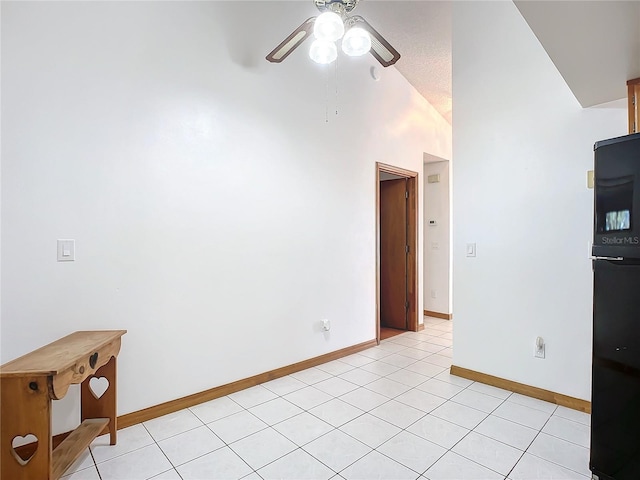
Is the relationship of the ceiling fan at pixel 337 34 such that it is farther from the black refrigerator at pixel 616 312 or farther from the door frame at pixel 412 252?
Answer: the door frame at pixel 412 252

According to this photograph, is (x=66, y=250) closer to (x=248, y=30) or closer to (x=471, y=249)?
(x=248, y=30)

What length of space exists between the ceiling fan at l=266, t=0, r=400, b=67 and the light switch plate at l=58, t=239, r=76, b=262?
68.8 inches

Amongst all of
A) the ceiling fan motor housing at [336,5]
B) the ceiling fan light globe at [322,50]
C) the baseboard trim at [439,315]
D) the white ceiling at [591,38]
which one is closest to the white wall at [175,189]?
the ceiling fan light globe at [322,50]

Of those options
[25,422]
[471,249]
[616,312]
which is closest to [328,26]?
[616,312]

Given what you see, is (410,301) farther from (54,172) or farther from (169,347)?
(54,172)

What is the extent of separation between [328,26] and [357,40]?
0.71 ft

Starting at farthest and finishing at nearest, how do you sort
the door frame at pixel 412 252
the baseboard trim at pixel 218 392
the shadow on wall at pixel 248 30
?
the door frame at pixel 412 252, the shadow on wall at pixel 248 30, the baseboard trim at pixel 218 392

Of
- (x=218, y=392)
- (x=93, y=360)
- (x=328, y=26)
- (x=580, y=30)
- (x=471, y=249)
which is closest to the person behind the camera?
(x=580, y=30)

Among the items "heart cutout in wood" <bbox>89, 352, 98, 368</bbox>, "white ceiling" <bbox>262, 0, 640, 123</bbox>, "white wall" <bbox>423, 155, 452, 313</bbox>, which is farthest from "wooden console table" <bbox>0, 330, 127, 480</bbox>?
"white wall" <bbox>423, 155, 452, 313</bbox>

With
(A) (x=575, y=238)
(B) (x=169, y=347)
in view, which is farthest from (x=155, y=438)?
(A) (x=575, y=238)

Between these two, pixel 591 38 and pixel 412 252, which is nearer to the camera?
pixel 591 38

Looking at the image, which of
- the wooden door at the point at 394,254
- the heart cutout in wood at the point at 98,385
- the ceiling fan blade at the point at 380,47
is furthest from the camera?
the wooden door at the point at 394,254

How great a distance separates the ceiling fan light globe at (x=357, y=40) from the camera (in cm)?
198

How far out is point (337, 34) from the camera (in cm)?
191
